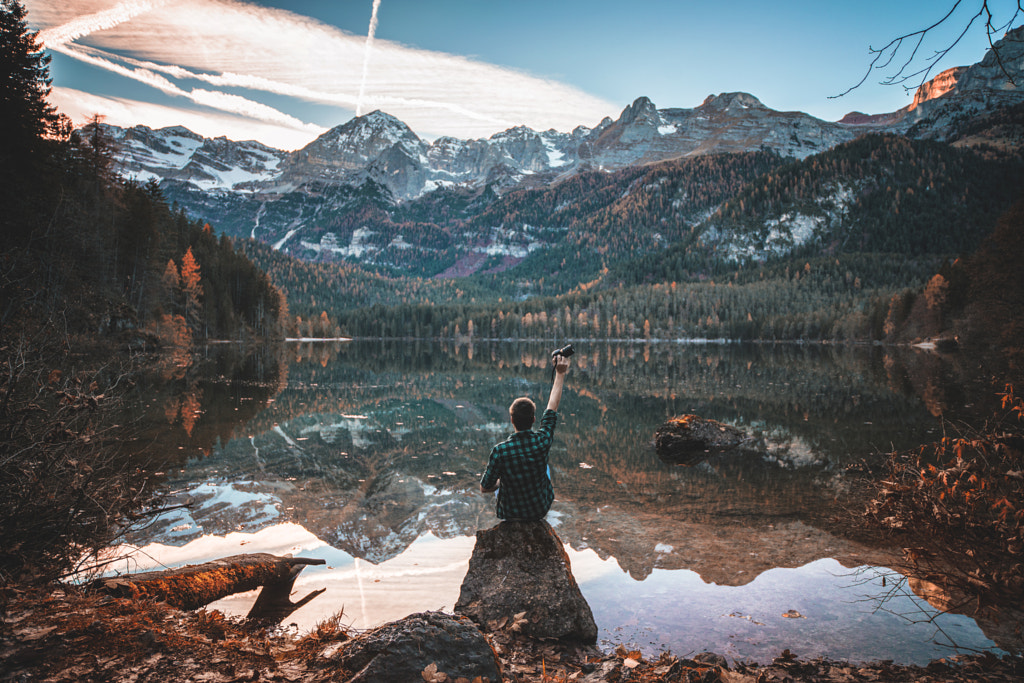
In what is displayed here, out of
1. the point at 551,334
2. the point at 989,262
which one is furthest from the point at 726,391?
the point at 551,334

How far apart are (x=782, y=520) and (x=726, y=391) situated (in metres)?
21.1

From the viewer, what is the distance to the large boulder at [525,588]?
17.2 ft

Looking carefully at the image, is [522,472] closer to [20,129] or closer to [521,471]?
[521,471]

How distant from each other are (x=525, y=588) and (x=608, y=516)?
4.59 m

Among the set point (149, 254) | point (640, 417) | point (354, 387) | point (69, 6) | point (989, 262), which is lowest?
point (354, 387)

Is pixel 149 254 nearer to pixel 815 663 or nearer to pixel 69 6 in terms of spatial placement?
pixel 69 6

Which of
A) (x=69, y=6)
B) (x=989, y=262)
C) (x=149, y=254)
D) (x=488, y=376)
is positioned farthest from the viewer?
(x=149, y=254)

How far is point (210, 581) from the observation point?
598 centimetres

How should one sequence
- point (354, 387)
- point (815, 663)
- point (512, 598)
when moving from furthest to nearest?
point (354, 387)
point (512, 598)
point (815, 663)

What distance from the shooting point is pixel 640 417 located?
20875 mm

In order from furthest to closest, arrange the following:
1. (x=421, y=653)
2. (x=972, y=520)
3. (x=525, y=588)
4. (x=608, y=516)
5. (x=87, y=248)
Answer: (x=87, y=248)
(x=608, y=516)
(x=972, y=520)
(x=525, y=588)
(x=421, y=653)

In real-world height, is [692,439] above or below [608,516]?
above

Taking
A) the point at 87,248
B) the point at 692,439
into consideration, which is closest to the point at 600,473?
the point at 692,439

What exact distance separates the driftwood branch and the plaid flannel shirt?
10.1ft
